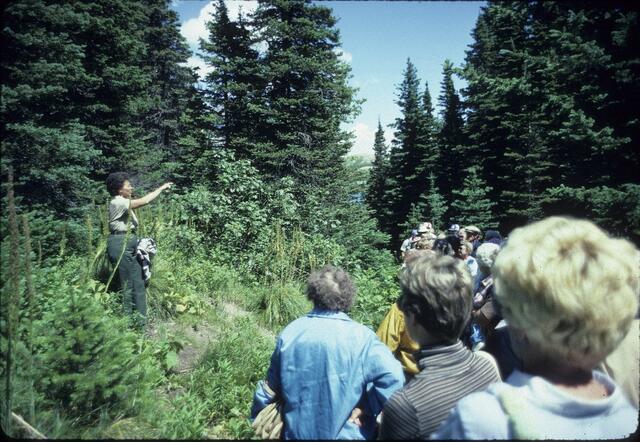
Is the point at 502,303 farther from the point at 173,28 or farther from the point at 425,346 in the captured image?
the point at 173,28

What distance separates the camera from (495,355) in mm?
2160

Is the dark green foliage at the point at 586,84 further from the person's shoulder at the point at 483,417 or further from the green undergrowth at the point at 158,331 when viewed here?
the green undergrowth at the point at 158,331

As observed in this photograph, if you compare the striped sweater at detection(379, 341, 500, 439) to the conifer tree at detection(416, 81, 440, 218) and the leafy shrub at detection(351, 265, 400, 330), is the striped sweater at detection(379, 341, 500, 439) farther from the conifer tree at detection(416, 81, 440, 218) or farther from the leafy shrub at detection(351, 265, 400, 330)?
the conifer tree at detection(416, 81, 440, 218)

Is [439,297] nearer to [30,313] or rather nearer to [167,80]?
[30,313]

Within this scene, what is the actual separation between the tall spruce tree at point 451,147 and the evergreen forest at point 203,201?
34.2 feet

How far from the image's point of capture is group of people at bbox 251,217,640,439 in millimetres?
953

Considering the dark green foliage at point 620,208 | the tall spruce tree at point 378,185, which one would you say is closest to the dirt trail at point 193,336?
the dark green foliage at point 620,208

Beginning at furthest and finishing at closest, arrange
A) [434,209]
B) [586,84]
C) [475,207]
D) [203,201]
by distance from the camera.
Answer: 1. [434,209]
2. [475,207]
3. [203,201]
4. [586,84]

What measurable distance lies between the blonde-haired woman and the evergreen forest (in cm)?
196

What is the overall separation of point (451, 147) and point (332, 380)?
2790cm

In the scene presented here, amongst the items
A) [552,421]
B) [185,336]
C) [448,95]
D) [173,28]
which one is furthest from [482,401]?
[448,95]

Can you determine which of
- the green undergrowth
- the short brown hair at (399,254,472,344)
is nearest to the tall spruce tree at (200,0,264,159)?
the green undergrowth

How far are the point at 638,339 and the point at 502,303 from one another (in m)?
1.16

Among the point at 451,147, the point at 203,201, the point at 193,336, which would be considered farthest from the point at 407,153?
the point at 193,336
